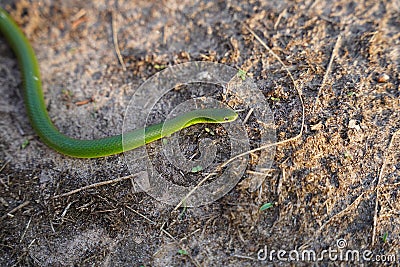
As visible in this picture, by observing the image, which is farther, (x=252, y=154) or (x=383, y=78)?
(x=383, y=78)

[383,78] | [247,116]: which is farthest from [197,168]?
[383,78]

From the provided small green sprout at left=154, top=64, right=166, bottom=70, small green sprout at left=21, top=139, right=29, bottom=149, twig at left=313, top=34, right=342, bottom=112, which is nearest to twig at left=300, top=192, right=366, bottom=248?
twig at left=313, top=34, right=342, bottom=112

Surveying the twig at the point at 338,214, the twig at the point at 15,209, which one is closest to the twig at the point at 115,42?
the twig at the point at 15,209

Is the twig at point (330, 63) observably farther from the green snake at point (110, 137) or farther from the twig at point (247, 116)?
the green snake at point (110, 137)

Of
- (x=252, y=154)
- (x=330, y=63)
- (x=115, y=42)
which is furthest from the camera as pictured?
(x=115, y=42)

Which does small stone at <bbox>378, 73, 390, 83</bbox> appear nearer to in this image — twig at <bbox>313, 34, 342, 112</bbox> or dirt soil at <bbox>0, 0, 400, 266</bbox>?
dirt soil at <bbox>0, 0, 400, 266</bbox>

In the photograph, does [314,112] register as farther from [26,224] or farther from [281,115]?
[26,224]

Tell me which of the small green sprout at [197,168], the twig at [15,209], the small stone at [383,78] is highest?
the small stone at [383,78]

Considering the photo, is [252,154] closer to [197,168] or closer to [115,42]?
[197,168]

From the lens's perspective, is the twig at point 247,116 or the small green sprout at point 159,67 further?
the small green sprout at point 159,67
